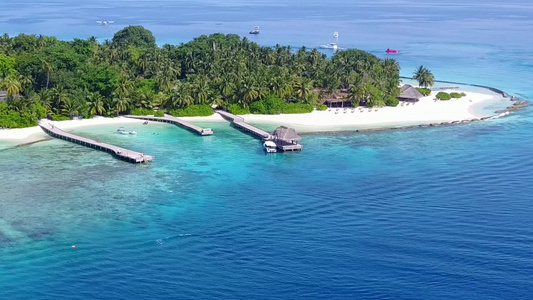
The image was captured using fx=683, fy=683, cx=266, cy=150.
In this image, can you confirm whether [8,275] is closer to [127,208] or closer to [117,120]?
[127,208]

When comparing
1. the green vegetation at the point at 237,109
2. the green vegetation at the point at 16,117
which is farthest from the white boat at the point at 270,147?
the green vegetation at the point at 16,117

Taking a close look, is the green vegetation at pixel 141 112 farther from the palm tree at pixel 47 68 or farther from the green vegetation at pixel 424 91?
the green vegetation at pixel 424 91

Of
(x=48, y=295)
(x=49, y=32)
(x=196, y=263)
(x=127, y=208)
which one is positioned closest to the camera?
(x=48, y=295)

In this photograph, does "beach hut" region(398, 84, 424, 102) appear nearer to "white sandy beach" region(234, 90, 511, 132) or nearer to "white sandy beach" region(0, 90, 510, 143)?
"white sandy beach" region(234, 90, 511, 132)

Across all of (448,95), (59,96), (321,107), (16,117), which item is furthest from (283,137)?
(448,95)

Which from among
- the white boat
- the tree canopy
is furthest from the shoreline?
the tree canopy

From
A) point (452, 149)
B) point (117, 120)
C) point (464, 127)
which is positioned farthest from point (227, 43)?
point (452, 149)
